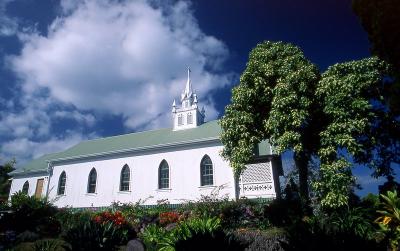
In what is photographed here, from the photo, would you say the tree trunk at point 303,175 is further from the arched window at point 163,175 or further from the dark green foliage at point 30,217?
the arched window at point 163,175

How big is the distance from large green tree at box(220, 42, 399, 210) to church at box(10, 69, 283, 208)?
6.12 m

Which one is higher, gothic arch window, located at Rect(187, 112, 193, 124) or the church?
gothic arch window, located at Rect(187, 112, 193, 124)

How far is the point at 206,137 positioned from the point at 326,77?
43.2ft

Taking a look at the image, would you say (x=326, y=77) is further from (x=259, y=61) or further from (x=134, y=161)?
(x=134, y=161)

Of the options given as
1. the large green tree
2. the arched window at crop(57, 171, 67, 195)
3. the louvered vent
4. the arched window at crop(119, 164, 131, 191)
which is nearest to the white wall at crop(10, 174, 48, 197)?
the arched window at crop(57, 171, 67, 195)

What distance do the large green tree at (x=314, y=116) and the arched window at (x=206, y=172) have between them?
778 cm

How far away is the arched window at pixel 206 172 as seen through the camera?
2749 centimetres

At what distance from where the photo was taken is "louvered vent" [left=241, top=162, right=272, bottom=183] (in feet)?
83.0

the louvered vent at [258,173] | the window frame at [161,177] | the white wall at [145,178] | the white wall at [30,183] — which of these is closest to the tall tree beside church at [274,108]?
the louvered vent at [258,173]

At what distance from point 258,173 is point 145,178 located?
11052 millimetres

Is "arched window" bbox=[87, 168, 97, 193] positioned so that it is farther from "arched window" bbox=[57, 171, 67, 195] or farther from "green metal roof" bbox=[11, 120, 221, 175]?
"arched window" bbox=[57, 171, 67, 195]

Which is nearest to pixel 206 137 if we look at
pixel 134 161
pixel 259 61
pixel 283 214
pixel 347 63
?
pixel 134 161

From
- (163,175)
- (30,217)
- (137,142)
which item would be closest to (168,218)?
(30,217)

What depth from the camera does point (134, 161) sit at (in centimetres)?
3138
